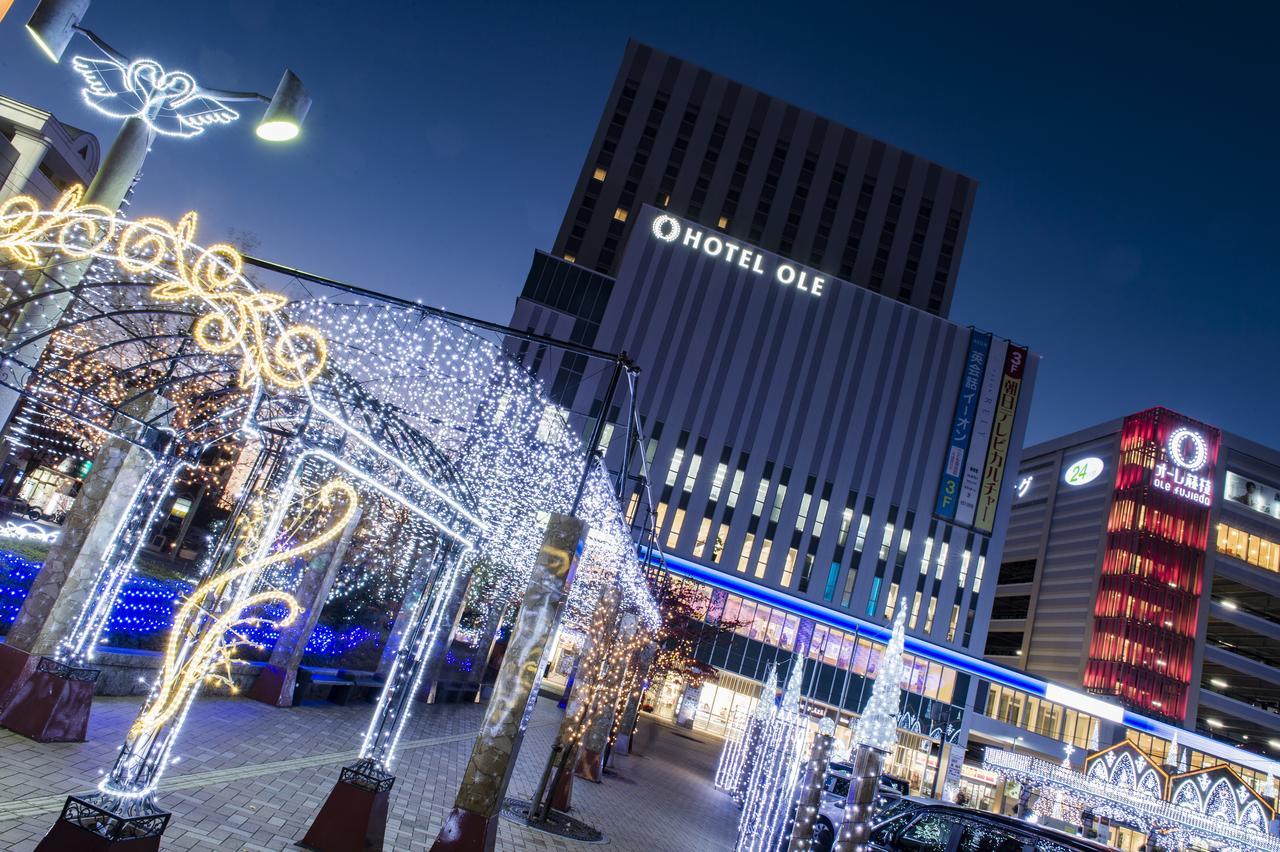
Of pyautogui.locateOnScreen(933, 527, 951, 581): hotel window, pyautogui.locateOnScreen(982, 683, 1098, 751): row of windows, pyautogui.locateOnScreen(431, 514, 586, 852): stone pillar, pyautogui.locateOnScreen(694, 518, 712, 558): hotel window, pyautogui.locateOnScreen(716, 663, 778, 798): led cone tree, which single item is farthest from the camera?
pyautogui.locateOnScreen(933, 527, 951, 581): hotel window

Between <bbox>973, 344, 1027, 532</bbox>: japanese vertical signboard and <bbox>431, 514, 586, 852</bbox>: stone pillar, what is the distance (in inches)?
1704

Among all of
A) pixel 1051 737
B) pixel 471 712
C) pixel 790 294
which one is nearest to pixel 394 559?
pixel 471 712

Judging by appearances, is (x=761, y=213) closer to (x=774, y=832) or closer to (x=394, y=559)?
(x=394, y=559)

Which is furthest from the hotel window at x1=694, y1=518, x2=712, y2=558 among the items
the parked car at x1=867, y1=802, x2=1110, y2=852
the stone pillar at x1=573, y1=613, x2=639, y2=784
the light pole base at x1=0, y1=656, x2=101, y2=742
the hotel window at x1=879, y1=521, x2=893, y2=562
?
the light pole base at x1=0, y1=656, x2=101, y2=742

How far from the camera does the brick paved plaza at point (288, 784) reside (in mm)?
6250

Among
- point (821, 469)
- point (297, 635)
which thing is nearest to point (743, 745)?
point (297, 635)

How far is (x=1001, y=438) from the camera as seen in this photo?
46.4m

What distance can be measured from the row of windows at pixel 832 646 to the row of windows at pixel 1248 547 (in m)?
23.8

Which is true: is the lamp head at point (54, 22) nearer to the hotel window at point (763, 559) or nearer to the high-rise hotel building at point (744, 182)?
the hotel window at point (763, 559)

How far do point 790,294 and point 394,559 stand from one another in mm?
33150

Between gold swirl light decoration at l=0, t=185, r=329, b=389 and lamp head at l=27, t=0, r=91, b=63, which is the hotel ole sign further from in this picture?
lamp head at l=27, t=0, r=91, b=63

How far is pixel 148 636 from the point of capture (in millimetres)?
12086

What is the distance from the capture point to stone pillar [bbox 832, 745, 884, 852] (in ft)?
18.5

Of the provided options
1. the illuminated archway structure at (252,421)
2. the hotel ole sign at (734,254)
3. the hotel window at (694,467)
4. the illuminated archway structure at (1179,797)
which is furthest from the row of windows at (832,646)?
the illuminated archway structure at (252,421)
